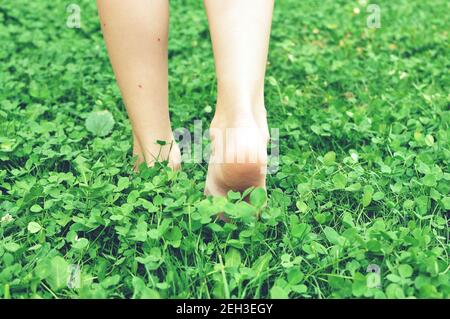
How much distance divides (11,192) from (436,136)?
142cm

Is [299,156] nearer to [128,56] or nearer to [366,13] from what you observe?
[128,56]

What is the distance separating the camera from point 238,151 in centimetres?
160

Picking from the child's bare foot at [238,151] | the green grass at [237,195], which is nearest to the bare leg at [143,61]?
the green grass at [237,195]

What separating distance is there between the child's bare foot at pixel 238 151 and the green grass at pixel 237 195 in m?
0.07

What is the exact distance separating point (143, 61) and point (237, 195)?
0.49 m

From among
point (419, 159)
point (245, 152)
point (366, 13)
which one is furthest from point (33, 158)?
point (366, 13)

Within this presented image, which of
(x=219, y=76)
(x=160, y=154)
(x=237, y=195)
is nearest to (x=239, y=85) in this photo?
(x=219, y=76)

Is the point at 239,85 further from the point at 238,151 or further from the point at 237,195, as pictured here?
the point at 237,195

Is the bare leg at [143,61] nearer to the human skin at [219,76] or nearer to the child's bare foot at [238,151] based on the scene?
the human skin at [219,76]

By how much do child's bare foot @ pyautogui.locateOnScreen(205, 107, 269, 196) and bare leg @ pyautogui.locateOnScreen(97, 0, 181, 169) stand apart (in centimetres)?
28

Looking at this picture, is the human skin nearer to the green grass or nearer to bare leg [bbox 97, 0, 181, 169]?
bare leg [bbox 97, 0, 181, 169]

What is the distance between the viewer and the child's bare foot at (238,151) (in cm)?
160

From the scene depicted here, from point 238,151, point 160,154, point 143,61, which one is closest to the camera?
point 238,151

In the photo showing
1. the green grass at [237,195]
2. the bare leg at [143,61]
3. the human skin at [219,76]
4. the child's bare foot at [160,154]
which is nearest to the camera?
the green grass at [237,195]
